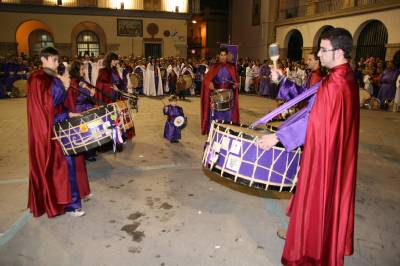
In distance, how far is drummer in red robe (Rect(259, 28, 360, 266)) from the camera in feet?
8.46

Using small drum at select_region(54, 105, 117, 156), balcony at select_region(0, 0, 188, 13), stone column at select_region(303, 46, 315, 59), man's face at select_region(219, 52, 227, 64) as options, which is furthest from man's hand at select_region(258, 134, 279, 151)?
balcony at select_region(0, 0, 188, 13)

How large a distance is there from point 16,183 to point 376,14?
18.2 m

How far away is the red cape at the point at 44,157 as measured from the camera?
3629 millimetres

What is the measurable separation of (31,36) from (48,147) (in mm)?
26786

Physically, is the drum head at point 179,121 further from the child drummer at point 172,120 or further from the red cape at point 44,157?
the red cape at point 44,157

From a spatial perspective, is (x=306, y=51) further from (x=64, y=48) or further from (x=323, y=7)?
(x=64, y=48)

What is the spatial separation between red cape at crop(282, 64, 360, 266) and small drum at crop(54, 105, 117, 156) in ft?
7.61

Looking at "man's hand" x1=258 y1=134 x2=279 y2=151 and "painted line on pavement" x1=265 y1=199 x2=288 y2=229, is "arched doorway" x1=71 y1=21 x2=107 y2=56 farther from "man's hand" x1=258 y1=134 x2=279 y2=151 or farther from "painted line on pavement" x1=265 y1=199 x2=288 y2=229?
"man's hand" x1=258 y1=134 x2=279 y2=151

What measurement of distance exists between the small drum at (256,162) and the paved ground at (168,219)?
2.63 ft

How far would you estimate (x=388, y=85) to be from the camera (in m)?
13.5

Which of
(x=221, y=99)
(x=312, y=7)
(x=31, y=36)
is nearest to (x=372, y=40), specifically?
(x=312, y=7)

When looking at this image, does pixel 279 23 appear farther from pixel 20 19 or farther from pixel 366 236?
pixel 366 236

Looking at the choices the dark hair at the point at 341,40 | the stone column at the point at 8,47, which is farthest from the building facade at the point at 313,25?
the stone column at the point at 8,47

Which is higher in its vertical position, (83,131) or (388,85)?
(388,85)
